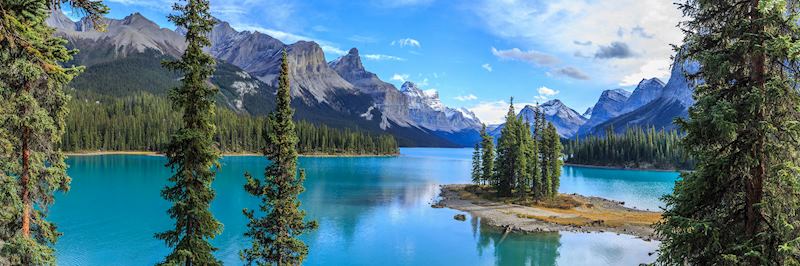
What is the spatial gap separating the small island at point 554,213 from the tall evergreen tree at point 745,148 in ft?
149

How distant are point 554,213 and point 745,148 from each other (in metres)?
64.2

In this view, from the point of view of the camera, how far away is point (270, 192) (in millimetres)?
26250

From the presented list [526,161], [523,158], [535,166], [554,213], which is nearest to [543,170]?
[526,161]

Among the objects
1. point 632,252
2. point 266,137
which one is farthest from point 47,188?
point 632,252

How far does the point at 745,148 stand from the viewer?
39.5 feet

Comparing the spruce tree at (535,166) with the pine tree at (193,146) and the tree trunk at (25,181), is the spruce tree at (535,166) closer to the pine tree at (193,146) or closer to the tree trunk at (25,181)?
the pine tree at (193,146)

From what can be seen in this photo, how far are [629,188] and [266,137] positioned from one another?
113 metres

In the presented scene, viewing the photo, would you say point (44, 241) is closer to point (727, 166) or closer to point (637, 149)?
point (727, 166)

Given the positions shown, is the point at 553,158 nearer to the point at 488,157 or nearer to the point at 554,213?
the point at 488,157

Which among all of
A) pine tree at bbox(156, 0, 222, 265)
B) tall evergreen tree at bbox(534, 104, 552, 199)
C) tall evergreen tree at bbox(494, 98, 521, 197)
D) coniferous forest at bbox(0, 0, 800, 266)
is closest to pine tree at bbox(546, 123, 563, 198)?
tall evergreen tree at bbox(534, 104, 552, 199)

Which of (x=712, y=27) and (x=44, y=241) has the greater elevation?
(x=712, y=27)

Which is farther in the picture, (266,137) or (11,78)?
(266,137)

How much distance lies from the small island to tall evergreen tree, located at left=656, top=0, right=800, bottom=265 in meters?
45.4

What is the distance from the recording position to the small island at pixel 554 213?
62.0 meters
